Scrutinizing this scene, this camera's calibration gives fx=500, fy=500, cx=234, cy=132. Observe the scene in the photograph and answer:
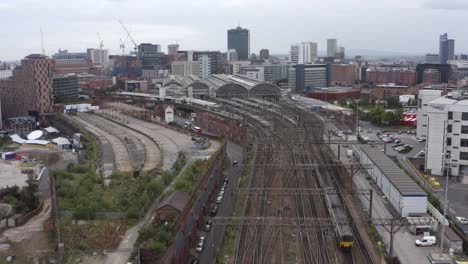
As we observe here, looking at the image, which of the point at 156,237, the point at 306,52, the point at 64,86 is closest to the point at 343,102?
the point at 64,86

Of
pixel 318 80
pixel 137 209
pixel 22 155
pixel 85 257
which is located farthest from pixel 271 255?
pixel 318 80

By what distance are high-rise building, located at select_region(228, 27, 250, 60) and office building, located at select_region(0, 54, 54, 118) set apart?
65230 mm

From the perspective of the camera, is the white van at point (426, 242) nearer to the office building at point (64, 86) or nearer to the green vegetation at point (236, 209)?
the green vegetation at point (236, 209)

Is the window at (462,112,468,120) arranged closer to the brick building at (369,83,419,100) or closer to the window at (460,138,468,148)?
the window at (460,138,468,148)

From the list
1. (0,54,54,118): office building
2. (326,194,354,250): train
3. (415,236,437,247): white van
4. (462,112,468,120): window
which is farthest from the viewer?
(0,54,54,118): office building

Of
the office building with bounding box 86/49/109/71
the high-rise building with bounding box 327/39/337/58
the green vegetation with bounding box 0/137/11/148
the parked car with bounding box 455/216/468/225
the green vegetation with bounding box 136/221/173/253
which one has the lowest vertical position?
the parked car with bounding box 455/216/468/225

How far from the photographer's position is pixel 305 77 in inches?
1682

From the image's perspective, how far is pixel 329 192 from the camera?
11227 mm

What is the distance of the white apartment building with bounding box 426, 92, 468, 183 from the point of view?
46.5ft

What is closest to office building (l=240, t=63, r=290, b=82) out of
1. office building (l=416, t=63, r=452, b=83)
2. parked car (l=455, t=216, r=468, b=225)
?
office building (l=416, t=63, r=452, b=83)

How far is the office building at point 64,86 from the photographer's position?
105 ft

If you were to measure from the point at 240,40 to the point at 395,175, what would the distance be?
82.6 metres

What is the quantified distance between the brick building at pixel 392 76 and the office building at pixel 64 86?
2777 centimetres

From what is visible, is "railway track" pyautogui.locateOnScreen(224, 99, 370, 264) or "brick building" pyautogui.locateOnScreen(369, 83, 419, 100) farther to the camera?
"brick building" pyautogui.locateOnScreen(369, 83, 419, 100)
